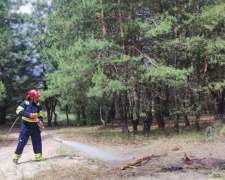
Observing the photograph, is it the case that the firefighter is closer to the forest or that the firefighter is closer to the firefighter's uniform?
the firefighter's uniform

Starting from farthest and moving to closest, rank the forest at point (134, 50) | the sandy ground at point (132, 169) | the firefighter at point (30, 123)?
the forest at point (134, 50) → the firefighter at point (30, 123) → the sandy ground at point (132, 169)

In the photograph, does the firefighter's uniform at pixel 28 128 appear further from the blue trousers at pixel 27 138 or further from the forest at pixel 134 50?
the forest at pixel 134 50

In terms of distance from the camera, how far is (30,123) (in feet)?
24.8

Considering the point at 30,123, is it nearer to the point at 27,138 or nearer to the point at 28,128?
the point at 28,128

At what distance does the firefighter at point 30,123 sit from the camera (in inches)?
291

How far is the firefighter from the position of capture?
291 inches

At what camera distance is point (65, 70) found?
11.4m

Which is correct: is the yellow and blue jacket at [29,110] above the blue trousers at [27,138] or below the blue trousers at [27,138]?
above

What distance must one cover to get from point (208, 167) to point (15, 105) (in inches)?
952

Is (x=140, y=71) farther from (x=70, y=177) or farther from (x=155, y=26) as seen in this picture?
(x=70, y=177)

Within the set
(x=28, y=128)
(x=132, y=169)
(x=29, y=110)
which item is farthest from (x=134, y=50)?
(x=132, y=169)

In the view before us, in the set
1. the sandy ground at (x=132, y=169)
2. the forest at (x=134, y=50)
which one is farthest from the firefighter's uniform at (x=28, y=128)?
the forest at (x=134, y=50)

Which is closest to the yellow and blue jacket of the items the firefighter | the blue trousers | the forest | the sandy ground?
the firefighter

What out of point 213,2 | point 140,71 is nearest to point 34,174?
point 140,71
